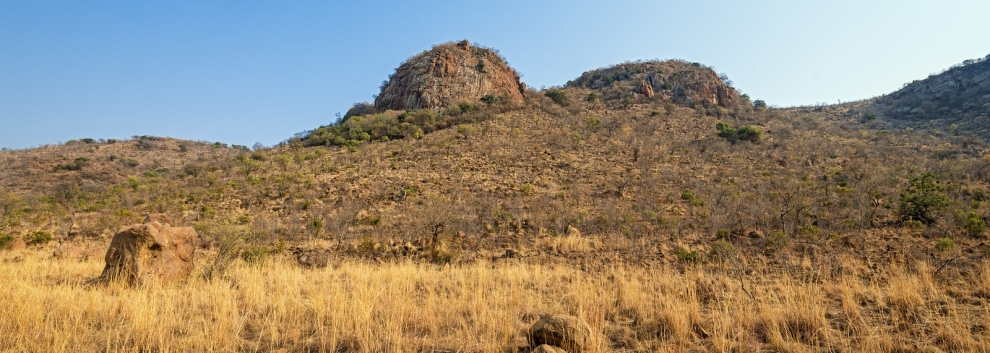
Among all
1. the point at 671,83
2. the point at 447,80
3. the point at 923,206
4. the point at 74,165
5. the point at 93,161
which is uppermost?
the point at 447,80

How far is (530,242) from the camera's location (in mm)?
10734

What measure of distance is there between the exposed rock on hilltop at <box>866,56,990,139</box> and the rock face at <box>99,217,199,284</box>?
47347 millimetres

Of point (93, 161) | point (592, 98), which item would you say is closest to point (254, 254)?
point (93, 161)

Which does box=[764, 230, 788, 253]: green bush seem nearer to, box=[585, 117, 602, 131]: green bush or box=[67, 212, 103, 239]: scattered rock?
box=[67, 212, 103, 239]: scattered rock

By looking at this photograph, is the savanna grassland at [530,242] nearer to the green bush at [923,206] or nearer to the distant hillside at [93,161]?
the green bush at [923,206]

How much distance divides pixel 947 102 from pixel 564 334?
6195 centimetres

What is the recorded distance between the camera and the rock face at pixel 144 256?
5.39m

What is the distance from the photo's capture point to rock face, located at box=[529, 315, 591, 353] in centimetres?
315

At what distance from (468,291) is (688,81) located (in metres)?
49.7

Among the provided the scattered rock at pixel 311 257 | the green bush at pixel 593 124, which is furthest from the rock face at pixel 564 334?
the green bush at pixel 593 124

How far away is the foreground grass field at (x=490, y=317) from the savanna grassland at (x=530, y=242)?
0.09 feet

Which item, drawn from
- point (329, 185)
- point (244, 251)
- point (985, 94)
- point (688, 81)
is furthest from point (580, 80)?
point (244, 251)

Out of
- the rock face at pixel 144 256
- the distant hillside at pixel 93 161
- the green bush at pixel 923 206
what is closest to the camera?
the rock face at pixel 144 256

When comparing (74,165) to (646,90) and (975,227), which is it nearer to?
(975,227)
